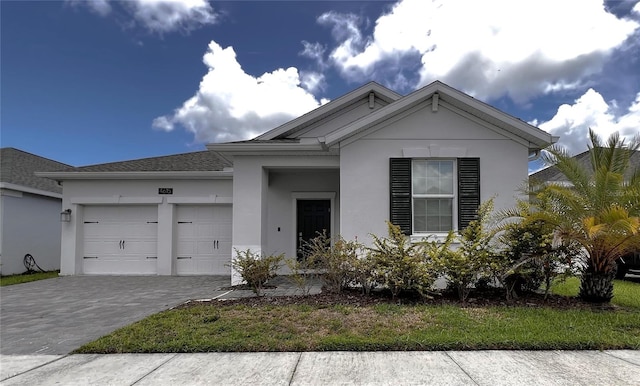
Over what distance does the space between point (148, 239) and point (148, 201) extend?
4.15ft

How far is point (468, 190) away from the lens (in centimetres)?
858

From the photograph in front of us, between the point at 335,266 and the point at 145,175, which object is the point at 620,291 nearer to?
the point at 335,266

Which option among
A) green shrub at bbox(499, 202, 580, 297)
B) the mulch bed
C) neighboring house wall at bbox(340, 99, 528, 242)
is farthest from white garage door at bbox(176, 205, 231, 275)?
green shrub at bbox(499, 202, 580, 297)

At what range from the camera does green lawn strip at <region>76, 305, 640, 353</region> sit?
4.70 meters

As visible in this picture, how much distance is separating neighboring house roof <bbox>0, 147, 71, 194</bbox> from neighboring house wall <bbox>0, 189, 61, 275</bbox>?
0.35 meters

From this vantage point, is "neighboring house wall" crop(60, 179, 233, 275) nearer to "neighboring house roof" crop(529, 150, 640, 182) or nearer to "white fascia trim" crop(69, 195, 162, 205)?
"white fascia trim" crop(69, 195, 162, 205)

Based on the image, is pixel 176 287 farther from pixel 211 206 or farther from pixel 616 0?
pixel 616 0

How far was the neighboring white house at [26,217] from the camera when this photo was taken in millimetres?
13547

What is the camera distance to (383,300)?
7078mm

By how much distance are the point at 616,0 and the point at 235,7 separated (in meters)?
10.1

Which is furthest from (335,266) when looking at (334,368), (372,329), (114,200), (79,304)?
(114,200)

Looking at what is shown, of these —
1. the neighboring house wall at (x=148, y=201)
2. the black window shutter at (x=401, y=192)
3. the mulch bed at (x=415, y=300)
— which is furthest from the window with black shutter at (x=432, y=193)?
the neighboring house wall at (x=148, y=201)

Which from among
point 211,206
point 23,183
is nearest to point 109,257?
point 211,206

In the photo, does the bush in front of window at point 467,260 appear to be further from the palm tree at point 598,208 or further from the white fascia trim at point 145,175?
the white fascia trim at point 145,175
